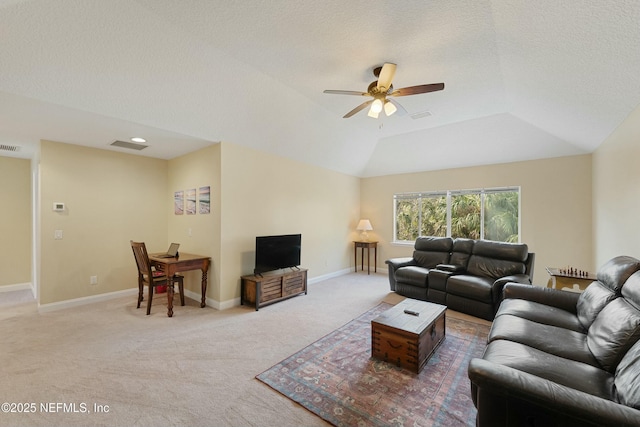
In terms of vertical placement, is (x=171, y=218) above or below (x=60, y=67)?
below

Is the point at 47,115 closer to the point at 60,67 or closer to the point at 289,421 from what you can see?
the point at 60,67

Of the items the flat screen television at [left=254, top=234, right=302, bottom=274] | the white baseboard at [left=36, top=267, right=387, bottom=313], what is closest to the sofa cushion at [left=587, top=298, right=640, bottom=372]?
the flat screen television at [left=254, top=234, right=302, bottom=274]

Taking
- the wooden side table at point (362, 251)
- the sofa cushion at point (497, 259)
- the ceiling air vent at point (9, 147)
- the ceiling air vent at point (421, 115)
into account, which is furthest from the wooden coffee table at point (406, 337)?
the ceiling air vent at point (9, 147)

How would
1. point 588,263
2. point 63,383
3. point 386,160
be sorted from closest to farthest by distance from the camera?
point 63,383 → point 588,263 → point 386,160

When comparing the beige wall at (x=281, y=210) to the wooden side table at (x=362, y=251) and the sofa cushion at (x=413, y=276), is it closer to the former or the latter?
the wooden side table at (x=362, y=251)

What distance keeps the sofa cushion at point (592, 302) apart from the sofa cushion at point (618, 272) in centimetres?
5

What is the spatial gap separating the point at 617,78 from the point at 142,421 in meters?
4.51

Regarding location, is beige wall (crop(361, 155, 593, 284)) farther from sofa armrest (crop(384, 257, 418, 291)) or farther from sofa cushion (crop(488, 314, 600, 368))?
sofa cushion (crop(488, 314, 600, 368))

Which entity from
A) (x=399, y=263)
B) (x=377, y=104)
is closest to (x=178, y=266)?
(x=377, y=104)

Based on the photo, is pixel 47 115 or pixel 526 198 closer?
pixel 47 115

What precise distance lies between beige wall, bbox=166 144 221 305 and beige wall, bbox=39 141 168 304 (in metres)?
0.31

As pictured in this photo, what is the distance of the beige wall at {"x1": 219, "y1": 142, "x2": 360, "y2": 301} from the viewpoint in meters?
3.95

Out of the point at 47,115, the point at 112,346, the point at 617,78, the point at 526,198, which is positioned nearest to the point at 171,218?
the point at 47,115

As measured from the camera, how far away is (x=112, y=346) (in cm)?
267
